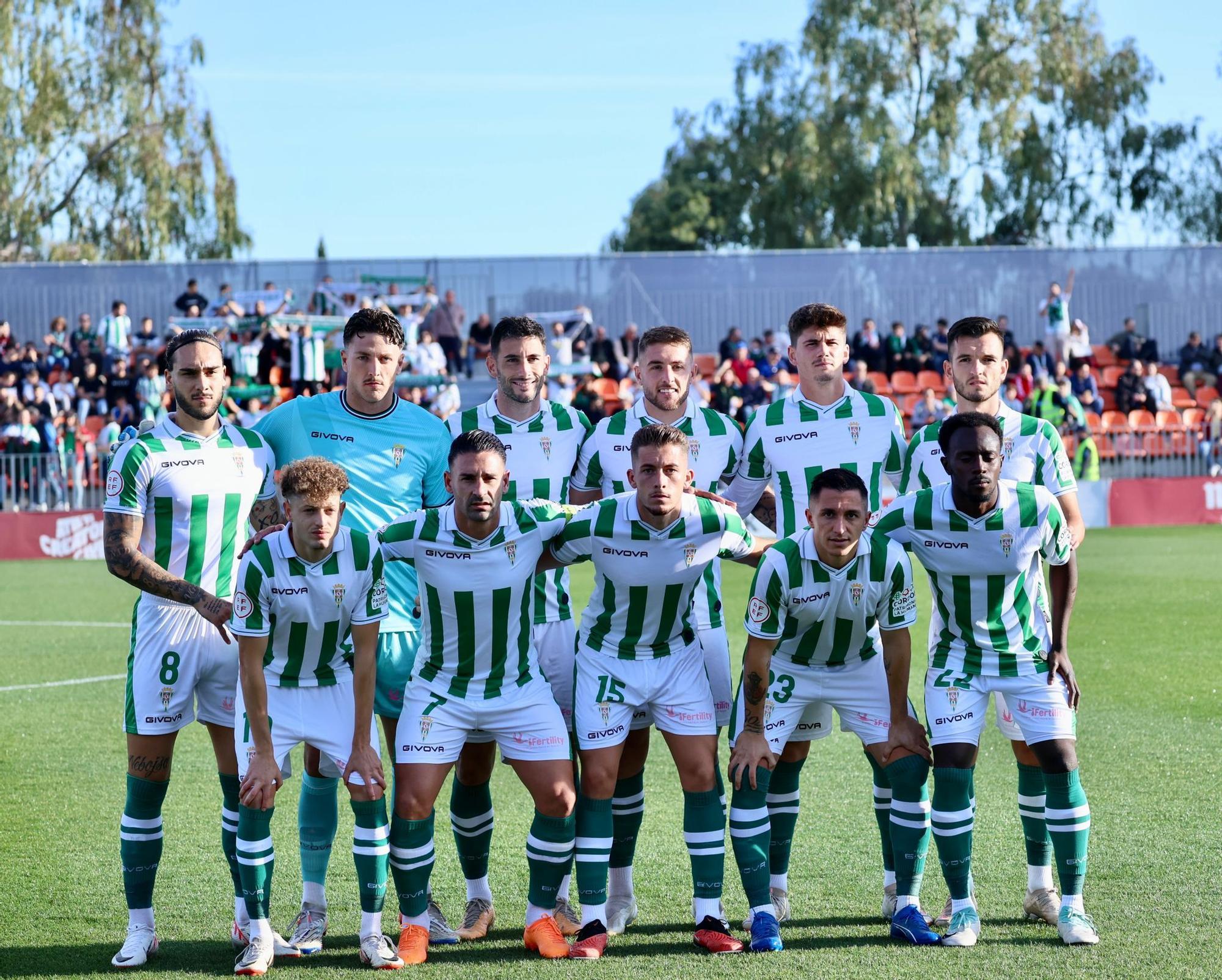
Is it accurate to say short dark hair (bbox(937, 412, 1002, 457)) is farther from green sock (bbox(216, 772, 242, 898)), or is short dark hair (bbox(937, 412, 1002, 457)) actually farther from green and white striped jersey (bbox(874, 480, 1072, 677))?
green sock (bbox(216, 772, 242, 898))

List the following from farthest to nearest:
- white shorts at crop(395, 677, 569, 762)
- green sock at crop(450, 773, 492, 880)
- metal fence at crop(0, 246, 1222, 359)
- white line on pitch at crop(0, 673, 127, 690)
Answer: metal fence at crop(0, 246, 1222, 359), white line on pitch at crop(0, 673, 127, 690), green sock at crop(450, 773, 492, 880), white shorts at crop(395, 677, 569, 762)

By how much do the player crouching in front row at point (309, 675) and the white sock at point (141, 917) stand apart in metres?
0.39

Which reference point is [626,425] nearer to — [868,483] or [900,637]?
[868,483]

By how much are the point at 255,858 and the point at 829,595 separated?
225 centimetres

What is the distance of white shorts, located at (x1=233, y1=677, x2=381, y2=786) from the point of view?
482cm

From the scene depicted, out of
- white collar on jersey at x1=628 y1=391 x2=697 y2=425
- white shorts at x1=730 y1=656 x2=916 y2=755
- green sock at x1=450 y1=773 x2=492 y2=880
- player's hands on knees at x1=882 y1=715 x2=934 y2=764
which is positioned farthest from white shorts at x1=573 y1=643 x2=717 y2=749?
white collar on jersey at x1=628 y1=391 x2=697 y2=425

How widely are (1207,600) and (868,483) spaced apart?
8.97 metres

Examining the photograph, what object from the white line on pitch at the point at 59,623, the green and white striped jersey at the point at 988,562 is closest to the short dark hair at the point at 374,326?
the green and white striped jersey at the point at 988,562

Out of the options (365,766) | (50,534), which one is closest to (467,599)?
(365,766)

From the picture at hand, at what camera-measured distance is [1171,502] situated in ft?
72.0

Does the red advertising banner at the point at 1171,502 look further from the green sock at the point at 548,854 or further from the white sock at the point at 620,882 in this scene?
the green sock at the point at 548,854

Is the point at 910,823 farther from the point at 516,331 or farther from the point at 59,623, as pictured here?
the point at 59,623

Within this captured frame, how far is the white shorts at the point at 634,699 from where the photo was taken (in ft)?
16.7

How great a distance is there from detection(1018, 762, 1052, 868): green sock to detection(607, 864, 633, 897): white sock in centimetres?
154
